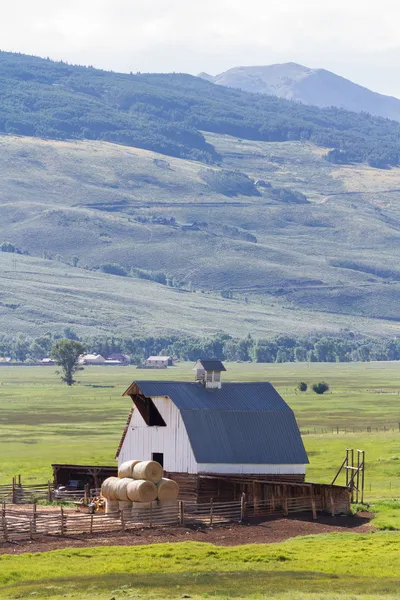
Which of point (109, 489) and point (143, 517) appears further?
point (109, 489)

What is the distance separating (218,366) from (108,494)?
419 inches

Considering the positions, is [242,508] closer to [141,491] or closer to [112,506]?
[141,491]

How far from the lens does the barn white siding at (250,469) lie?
195 ft

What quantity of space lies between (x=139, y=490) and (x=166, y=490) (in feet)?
4.08

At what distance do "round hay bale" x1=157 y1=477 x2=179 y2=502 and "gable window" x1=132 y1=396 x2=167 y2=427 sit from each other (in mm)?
6994

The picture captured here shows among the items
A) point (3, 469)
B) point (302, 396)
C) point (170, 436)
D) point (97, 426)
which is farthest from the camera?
point (302, 396)

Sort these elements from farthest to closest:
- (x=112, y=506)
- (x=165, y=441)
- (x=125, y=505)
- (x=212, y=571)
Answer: (x=165, y=441) → (x=112, y=506) → (x=125, y=505) → (x=212, y=571)

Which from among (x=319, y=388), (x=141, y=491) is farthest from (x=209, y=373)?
(x=319, y=388)

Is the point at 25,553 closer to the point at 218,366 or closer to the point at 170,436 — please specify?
the point at 170,436

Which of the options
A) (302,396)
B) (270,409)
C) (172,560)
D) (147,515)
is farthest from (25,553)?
(302,396)

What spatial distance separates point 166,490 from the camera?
54.0m

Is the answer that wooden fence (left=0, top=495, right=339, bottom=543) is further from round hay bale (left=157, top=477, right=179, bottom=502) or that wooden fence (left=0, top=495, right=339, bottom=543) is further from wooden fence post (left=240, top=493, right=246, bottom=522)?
round hay bale (left=157, top=477, right=179, bottom=502)

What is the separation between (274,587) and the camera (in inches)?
1540

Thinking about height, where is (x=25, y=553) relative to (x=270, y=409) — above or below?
below
